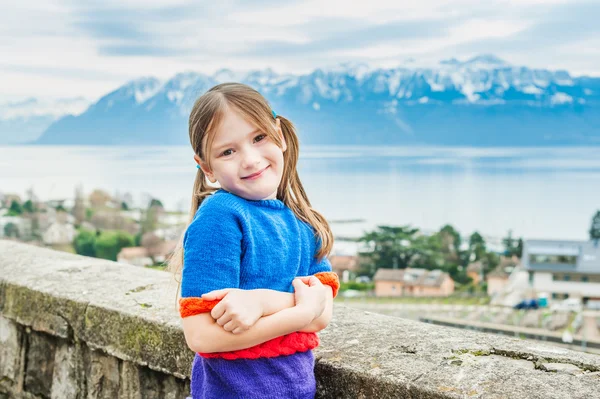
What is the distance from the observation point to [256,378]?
1204mm

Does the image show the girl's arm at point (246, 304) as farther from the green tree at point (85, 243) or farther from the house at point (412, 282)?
the house at point (412, 282)

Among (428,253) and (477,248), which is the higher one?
(477,248)

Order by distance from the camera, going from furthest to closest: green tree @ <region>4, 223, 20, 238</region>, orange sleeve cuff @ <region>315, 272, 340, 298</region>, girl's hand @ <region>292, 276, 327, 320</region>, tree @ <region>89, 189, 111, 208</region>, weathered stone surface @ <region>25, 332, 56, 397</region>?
tree @ <region>89, 189, 111, 208</region> < green tree @ <region>4, 223, 20, 238</region> < weathered stone surface @ <region>25, 332, 56, 397</region> < orange sleeve cuff @ <region>315, 272, 340, 298</region> < girl's hand @ <region>292, 276, 327, 320</region>

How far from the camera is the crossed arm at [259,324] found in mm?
1137

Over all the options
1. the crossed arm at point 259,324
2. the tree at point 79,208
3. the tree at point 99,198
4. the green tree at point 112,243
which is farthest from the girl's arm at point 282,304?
the tree at point 99,198

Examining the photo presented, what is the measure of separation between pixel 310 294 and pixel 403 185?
16205 centimetres

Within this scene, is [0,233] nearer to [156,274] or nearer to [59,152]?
[156,274]

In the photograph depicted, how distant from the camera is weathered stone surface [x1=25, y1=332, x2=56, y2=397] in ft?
6.97

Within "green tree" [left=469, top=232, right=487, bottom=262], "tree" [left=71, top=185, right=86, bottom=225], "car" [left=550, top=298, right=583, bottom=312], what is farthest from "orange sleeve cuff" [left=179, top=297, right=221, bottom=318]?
"green tree" [left=469, top=232, right=487, bottom=262]

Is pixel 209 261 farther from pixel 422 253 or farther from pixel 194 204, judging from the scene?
pixel 422 253

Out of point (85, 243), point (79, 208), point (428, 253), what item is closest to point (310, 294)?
point (85, 243)

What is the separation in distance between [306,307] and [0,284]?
155 cm

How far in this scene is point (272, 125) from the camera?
4.17ft

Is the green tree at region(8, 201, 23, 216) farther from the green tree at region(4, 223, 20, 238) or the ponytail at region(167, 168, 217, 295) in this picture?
the ponytail at region(167, 168, 217, 295)
